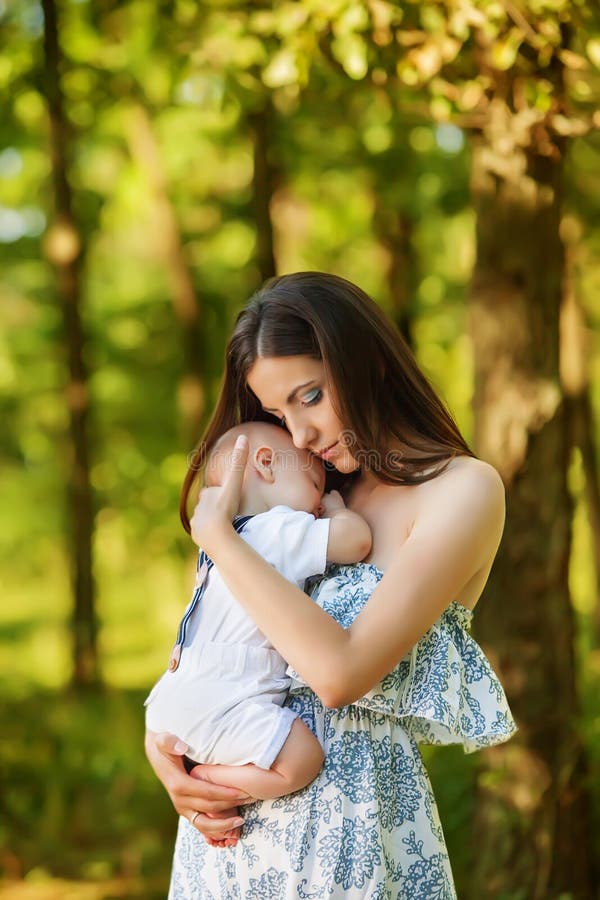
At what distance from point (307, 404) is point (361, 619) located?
535mm

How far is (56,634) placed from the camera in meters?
17.6

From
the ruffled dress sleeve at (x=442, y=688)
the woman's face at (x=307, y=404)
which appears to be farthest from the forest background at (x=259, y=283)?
the ruffled dress sleeve at (x=442, y=688)

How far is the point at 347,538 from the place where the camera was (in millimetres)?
2381

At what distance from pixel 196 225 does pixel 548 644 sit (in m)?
6.89

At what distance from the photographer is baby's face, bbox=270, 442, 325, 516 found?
2.57 metres

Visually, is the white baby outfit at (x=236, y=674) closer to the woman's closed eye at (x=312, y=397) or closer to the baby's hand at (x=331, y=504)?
the baby's hand at (x=331, y=504)

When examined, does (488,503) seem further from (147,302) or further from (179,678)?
(147,302)

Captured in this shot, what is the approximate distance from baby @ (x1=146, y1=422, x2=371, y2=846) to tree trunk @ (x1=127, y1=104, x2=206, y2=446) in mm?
6336

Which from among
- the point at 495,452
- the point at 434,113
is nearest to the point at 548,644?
the point at 495,452

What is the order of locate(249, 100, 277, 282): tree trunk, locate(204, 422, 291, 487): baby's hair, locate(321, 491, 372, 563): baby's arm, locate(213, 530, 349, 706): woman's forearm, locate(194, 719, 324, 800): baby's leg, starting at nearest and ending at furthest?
locate(213, 530, 349, 706): woman's forearm, locate(194, 719, 324, 800): baby's leg, locate(321, 491, 372, 563): baby's arm, locate(204, 422, 291, 487): baby's hair, locate(249, 100, 277, 282): tree trunk

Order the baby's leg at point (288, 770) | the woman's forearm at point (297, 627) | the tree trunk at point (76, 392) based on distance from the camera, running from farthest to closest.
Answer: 1. the tree trunk at point (76, 392)
2. the baby's leg at point (288, 770)
3. the woman's forearm at point (297, 627)

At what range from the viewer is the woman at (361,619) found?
2178 millimetres

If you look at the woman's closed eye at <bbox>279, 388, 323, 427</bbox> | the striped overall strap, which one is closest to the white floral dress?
the striped overall strap

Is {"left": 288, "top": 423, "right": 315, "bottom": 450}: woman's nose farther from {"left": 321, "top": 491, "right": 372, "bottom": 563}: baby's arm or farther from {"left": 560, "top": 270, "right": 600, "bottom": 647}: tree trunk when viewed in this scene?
{"left": 560, "top": 270, "right": 600, "bottom": 647}: tree trunk
